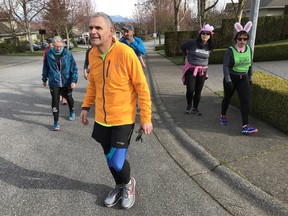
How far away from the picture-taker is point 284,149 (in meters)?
3.80

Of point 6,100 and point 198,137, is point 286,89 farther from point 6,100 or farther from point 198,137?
point 6,100

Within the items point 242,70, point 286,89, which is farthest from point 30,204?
point 286,89

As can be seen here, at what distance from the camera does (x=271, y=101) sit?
4641 mm

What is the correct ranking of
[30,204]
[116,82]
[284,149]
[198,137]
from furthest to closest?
[198,137] → [284,149] → [30,204] → [116,82]

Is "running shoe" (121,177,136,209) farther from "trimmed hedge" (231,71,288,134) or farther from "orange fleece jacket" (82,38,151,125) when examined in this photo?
"trimmed hedge" (231,71,288,134)

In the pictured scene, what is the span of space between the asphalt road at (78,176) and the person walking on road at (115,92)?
336 mm

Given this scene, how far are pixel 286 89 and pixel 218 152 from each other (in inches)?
73.7

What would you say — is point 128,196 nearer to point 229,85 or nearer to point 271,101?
point 229,85

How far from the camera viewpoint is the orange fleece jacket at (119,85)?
246 centimetres

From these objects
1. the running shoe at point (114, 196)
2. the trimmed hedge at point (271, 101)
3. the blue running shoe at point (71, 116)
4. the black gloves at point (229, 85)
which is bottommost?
the blue running shoe at point (71, 116)

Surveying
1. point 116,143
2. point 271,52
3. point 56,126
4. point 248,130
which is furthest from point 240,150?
point 271,52

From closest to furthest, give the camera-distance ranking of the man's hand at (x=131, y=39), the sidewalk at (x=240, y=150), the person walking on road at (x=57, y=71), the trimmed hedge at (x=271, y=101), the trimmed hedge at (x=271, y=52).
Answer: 1. the sidewalk at (x=240, y=150)
2. the trimmed hedge at (x=271, y=101)
3. the person walking on road at (x=57, y=71)
4. the man's hand at (x=131, y=39)
5. the trimmed hedge at (x=271, y=52)

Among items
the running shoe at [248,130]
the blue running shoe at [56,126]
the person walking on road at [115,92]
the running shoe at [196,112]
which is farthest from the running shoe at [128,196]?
the running shoe at [196,112]

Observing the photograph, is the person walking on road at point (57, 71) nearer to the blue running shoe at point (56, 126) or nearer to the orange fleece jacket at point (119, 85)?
the blue running shoe at point (56, 126)
